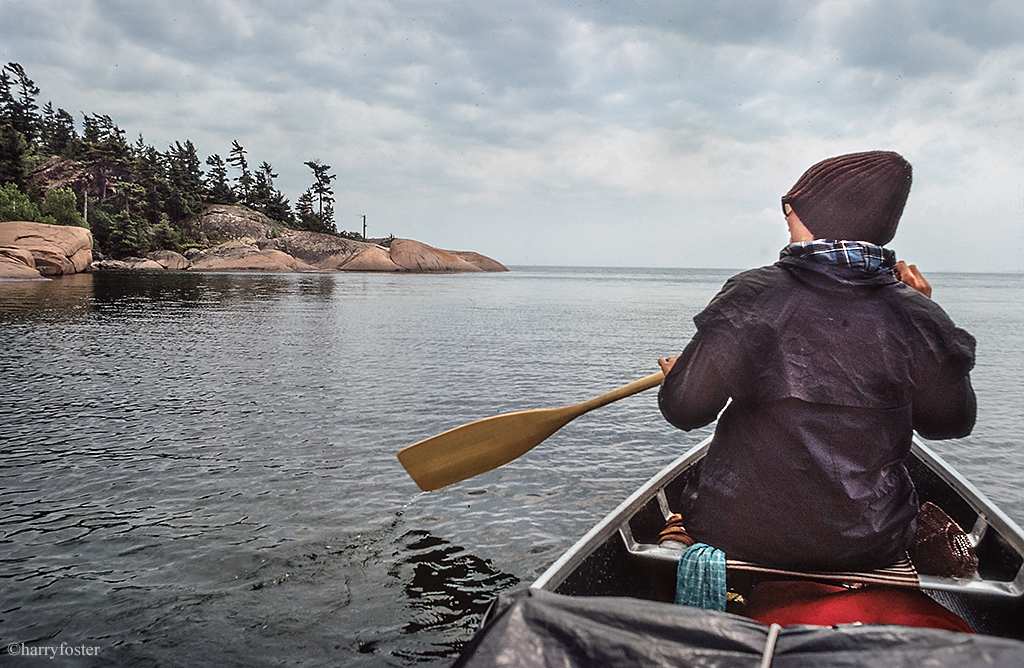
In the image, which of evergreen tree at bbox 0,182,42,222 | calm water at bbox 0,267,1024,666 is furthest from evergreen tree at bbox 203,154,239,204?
calm water at bbox 0,267,1024,666

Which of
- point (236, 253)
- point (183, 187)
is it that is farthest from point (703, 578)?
point (183, 187)

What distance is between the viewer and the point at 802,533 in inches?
83.5

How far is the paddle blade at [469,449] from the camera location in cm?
434

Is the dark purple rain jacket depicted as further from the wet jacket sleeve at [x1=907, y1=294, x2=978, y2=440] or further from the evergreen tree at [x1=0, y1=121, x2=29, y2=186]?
the evergreen tree at [x1=0, y1=121, x2=29, y2=186]

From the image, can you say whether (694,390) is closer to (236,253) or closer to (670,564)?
(670,564)

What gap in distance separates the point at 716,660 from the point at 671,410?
108 cm

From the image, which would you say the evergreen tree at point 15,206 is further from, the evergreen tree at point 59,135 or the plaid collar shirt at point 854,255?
the plaid collar shirt at point 854,255

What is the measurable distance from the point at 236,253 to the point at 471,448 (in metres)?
67.4

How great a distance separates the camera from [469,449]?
443 cm

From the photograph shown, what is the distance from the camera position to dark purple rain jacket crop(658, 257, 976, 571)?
6.62ft

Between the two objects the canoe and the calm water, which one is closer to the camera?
the canoe

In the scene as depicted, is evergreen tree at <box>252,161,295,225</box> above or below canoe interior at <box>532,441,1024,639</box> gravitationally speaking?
above

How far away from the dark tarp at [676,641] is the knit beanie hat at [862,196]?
1401mm

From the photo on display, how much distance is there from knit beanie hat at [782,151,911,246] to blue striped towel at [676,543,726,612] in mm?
1215
